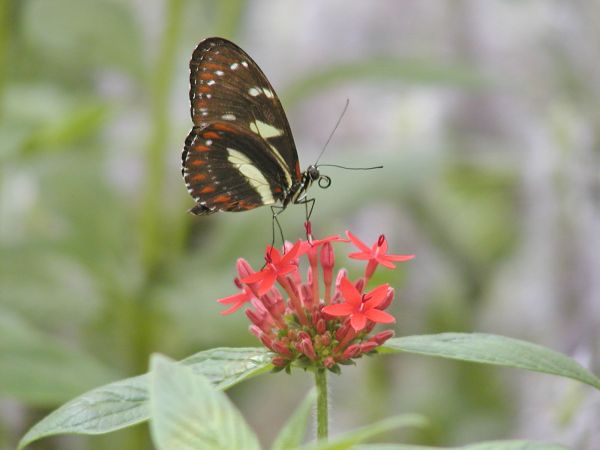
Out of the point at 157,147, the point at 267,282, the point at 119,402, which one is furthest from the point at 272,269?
the point at 157,147

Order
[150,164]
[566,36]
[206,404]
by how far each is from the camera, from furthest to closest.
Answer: [566,36] → [150,164] → [206,404]

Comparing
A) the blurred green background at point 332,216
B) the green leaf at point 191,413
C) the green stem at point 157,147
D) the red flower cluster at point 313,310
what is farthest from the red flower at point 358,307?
the green stem at point 157,147

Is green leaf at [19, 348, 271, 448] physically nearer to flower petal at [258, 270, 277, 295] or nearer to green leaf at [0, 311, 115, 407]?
flower petal at [258, 270, 277, 295]

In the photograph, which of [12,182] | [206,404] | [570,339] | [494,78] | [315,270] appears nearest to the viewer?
[206,404]

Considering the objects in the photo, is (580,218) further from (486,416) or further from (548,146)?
(486,416)

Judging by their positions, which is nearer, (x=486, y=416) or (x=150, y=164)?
(x=150, y=164)

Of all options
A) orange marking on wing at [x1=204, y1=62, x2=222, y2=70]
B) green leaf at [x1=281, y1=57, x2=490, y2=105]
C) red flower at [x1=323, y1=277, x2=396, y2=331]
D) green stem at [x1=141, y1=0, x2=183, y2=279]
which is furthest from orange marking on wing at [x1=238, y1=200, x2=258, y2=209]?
green leaf at [x1=281, y1=57, x2=490, y2=105]

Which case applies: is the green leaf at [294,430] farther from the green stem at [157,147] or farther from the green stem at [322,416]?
the green stem at [157,147]

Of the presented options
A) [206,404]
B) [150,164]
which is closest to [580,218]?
[150,164]
